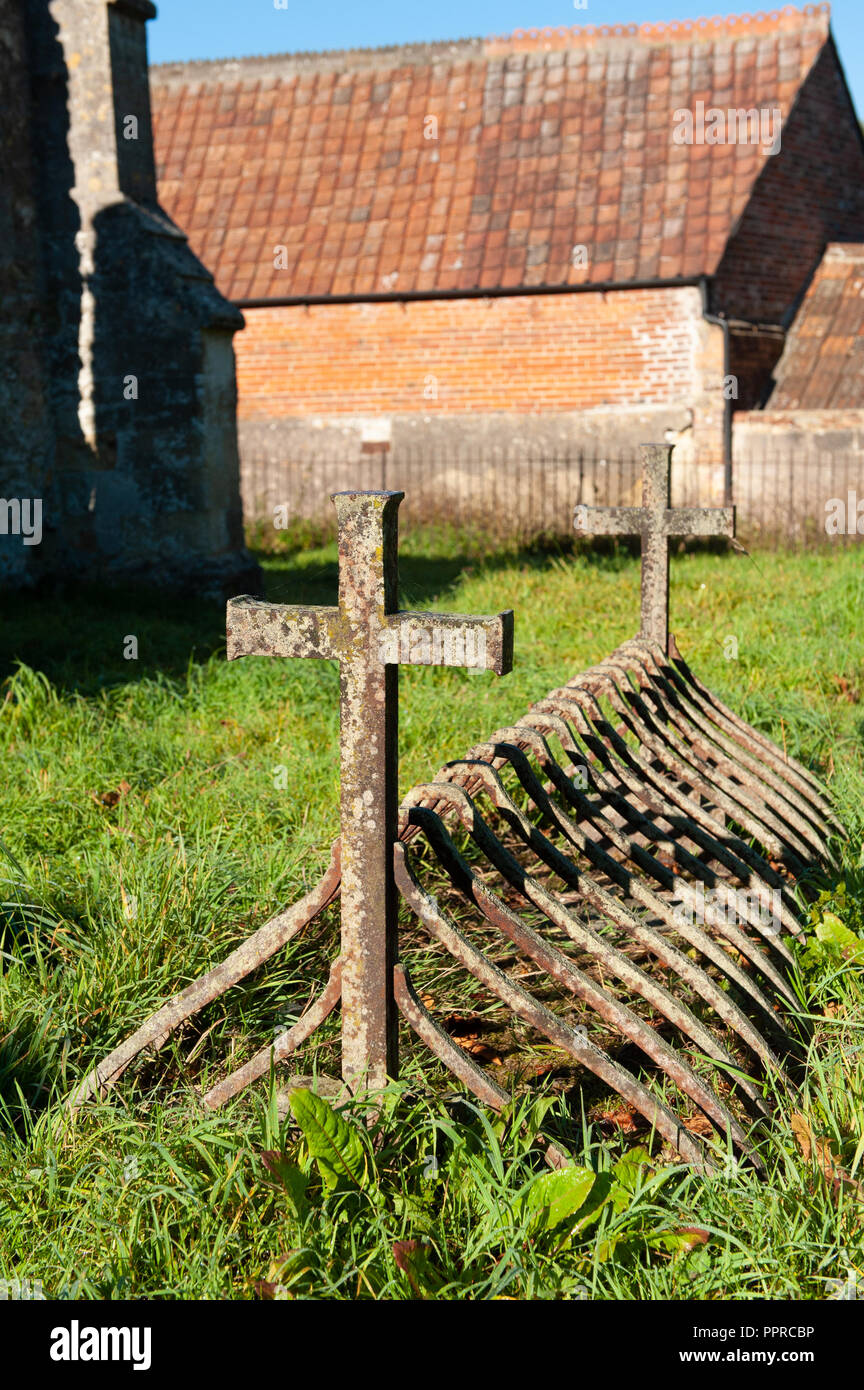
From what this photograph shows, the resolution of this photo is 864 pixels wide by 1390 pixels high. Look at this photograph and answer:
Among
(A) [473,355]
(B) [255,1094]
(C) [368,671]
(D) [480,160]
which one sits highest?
(D) [480,160]

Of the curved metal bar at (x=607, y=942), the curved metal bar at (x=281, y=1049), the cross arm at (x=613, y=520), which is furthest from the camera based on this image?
the cross arm at (x=613, y=520)

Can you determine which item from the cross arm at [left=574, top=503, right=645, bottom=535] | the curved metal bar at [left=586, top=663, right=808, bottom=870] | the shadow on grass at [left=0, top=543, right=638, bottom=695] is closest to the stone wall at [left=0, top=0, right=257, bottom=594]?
the shadow on grass at [left=0, top=543, right=638, bottom=695]

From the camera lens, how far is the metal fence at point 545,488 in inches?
515

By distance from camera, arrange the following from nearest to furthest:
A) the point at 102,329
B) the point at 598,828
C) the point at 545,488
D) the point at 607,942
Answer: the point at 607,942 < the point at 598,828 < the point at 102,329 < the point at 545,488

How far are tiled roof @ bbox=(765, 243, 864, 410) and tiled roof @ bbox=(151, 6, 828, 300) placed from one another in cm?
181

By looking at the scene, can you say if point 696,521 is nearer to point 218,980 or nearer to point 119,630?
point 218,980

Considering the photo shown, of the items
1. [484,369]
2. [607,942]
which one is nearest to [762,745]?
[607,942]

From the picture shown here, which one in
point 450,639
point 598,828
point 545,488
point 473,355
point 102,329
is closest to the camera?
point 450,639

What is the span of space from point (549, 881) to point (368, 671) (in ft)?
6.99

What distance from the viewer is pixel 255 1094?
113 inches

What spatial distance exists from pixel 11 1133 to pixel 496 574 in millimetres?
8061

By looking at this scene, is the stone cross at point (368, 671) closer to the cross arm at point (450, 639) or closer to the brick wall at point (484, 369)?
the cross arm at point (450, 639)

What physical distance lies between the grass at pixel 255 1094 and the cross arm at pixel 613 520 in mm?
1166

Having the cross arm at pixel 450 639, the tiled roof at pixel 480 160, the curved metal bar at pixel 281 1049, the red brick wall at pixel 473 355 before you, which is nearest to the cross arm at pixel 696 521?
the cross arm at pixel 450 639
